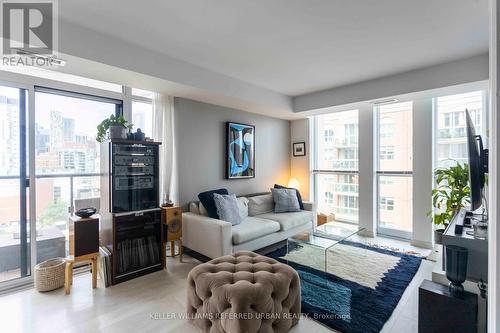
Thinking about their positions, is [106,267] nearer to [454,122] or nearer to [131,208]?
[131,208]

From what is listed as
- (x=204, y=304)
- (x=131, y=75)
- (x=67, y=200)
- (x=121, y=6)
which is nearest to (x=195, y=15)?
(x=121, y=6)

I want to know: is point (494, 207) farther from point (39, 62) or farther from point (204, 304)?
point (39, 62)

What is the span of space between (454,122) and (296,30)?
3.00m

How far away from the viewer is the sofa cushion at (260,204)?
4.08 m

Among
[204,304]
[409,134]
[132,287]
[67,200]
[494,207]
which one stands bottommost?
[132,287]

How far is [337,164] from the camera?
4.91 meters

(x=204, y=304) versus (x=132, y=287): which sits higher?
(x=204, y=304)

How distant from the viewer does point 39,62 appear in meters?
2.34

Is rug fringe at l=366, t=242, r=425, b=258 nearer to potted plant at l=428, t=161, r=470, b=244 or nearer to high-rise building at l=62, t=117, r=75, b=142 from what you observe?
potted plant at l=428, t=161, r=470, b=244

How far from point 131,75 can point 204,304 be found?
2.41 m

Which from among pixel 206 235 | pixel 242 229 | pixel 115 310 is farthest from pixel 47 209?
pixel 242 229

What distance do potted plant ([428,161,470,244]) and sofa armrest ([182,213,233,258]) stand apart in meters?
2.73

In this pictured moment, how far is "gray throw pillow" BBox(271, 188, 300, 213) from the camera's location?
419 centimetres

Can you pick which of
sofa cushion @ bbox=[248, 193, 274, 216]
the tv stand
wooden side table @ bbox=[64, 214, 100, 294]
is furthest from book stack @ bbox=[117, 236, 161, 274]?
the tv stand
